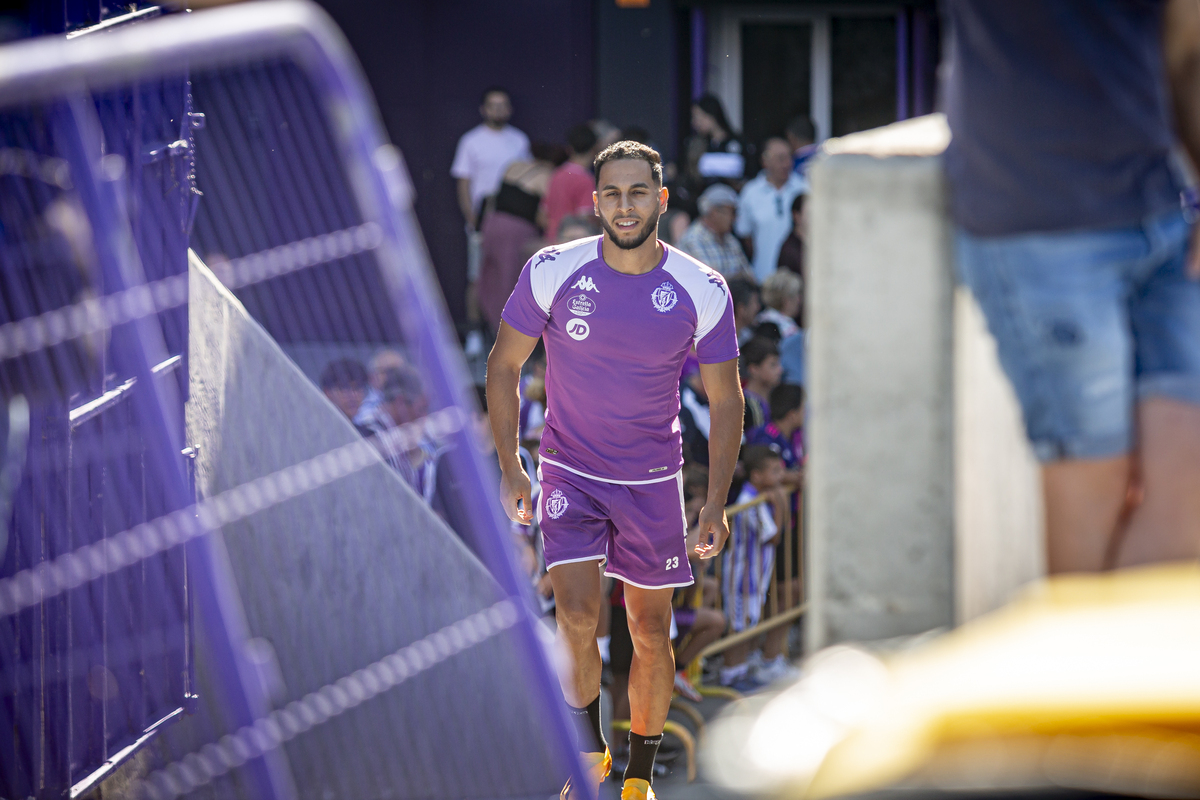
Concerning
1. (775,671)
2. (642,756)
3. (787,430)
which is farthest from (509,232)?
(642,756)

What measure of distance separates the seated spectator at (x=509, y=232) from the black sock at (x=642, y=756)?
4.67 metres

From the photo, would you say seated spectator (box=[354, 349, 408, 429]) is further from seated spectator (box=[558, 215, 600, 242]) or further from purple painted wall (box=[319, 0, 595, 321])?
purple painted wall (box=[319, 0, 595, 321])

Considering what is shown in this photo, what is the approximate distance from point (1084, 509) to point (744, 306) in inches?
212

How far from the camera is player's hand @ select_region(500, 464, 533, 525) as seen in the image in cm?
513

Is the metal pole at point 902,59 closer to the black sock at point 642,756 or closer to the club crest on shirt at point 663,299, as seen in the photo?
the club crest on shirt at point 663,299

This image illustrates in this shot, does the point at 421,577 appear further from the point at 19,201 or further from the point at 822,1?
the point at 822,1

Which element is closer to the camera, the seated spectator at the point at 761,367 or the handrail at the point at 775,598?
the handrail at the point at 775,598

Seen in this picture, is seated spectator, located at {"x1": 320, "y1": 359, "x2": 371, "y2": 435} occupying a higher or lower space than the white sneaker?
higher

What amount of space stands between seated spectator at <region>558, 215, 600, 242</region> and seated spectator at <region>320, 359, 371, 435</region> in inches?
86.2

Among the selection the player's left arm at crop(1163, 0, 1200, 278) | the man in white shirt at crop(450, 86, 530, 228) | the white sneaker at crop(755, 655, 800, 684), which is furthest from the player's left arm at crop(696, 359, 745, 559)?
the man in white shirt at crop(450, 86, 530, 228)

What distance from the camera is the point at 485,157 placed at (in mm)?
11562

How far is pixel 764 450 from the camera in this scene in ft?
25.0

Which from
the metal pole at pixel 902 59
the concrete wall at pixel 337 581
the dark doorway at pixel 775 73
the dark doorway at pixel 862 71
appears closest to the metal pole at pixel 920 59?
the metal pole at pixel 902 59

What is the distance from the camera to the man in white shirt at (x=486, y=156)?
11469 mm
